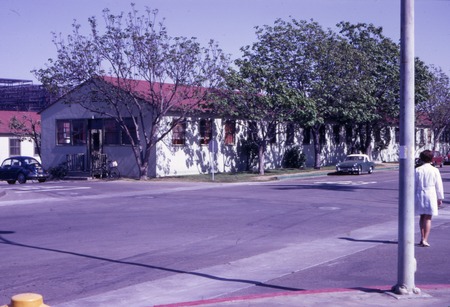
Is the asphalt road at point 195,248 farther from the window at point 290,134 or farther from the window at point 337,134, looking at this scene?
the window at point 337,134

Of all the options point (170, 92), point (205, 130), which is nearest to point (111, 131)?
point (170, 92)

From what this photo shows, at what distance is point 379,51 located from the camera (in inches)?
1800

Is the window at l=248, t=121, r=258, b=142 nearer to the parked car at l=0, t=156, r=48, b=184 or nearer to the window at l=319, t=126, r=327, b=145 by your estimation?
the window at l=319, t=126, r=327, b=145

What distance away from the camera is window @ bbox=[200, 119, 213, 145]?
3853 cm

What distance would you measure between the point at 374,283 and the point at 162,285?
2.99 metres

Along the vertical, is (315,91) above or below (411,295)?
above

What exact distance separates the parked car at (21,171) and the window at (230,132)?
1268 cm

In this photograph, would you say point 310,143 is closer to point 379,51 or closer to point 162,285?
point 379,51

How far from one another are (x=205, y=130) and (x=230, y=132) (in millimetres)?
2463

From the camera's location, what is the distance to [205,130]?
38.9 metres

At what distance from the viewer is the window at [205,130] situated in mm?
38531

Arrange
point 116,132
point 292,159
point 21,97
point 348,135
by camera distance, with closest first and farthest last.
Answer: point 116,132
point 292,159
point 348,135
point 21,97

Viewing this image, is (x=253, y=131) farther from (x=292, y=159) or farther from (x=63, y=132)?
(x=63, y=132)

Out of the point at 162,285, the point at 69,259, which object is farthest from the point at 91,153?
the point at 162,285
